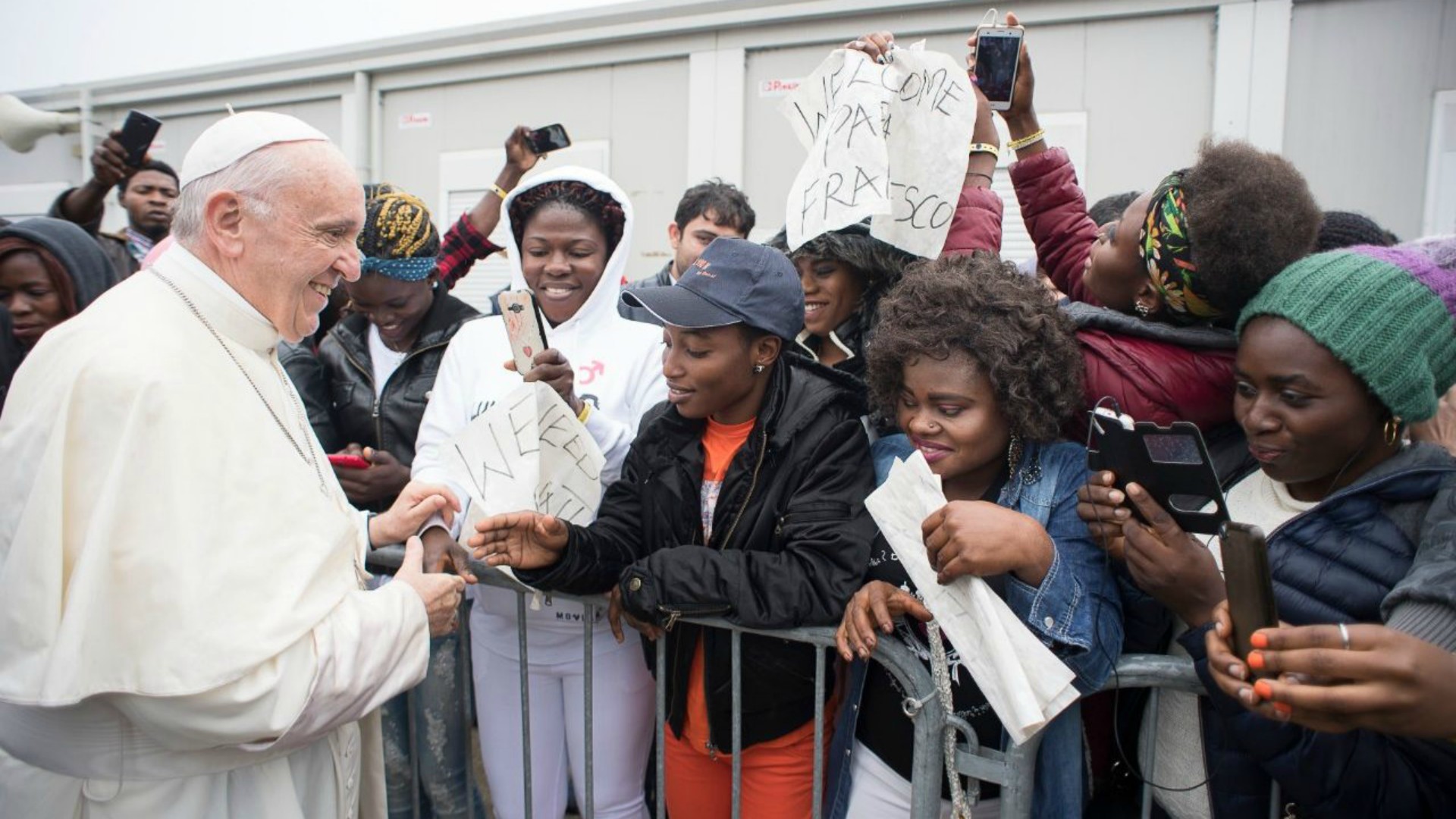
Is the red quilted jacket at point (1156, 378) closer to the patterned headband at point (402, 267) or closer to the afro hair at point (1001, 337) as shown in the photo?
the afro hair at point (1001, 337)

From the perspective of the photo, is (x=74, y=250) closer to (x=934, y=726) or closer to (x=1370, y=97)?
(x=934, y=726)

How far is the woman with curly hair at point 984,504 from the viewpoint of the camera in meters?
1.75

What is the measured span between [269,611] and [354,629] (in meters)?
0.18

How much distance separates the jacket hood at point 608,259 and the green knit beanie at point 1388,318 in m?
2.00

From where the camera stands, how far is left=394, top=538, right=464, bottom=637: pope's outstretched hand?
1930mm

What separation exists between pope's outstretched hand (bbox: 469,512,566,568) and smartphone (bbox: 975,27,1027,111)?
1750 mm

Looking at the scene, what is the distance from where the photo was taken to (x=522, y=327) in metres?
2.34

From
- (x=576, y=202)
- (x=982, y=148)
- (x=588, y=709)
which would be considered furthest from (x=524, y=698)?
(x=982, y=148)

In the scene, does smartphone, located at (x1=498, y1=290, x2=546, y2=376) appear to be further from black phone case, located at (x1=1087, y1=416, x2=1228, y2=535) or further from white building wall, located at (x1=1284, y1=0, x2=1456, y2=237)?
white building wall, located at (x1=1284, y1=0, x2=1456, y2=237)

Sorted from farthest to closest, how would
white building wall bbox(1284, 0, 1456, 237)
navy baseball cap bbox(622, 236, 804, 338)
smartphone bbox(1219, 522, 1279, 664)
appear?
1. white building wall bbox(1284, 0, 1456, 237)
2. navy baseball cap bbox(622, 236, 804, 338)
3. smartphone bbox(1219, 522, 1279, 664)

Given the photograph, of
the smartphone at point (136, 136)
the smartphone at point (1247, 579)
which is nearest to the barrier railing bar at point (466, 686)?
the smartphone at point (1247, 579)

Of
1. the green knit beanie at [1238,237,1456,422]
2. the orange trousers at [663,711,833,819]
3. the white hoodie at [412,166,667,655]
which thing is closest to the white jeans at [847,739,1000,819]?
the orange trousers at [663,711,833,819]

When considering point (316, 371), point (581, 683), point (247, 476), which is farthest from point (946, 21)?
point (247, 476)

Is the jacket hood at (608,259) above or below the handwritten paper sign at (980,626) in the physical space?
above
